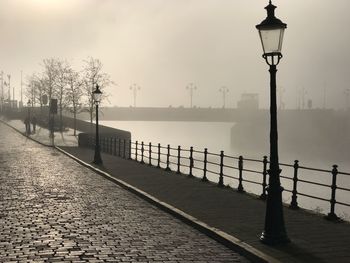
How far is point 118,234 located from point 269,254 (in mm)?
2745

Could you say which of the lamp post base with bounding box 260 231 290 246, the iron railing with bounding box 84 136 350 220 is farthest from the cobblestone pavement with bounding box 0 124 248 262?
the iron railing with bounding box 84 136 350 220

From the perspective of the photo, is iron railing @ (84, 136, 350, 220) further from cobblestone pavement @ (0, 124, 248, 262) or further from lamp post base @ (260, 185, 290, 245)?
cobblestone pavement @ (0, 124, 248, 262)

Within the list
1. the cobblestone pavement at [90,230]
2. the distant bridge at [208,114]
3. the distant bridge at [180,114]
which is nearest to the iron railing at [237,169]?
the cobblestone pavement at [90,230]

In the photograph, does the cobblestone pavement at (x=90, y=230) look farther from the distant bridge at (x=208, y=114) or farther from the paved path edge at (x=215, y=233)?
the distant bridge at (x=208, y=114)

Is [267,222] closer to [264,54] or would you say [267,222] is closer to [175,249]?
[175,249]

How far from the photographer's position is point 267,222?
8.19 meters

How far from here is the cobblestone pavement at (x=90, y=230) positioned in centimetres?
719

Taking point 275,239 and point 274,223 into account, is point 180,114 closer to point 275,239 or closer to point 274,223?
point 274,223

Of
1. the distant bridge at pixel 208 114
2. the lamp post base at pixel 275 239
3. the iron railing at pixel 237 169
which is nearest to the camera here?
the lamp post base at pixel 275 239

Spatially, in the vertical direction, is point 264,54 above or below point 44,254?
above

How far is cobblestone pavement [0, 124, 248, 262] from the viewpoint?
283 inches

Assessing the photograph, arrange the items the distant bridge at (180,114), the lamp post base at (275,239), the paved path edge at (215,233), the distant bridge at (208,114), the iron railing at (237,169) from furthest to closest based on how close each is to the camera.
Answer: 1. the distant bridge at (180,114)
2. the distant bridge at (208,114)
3. the iron railing at (237,169)
4. the lamp post base at (275,239)
5. the paved path edge at (215,233)

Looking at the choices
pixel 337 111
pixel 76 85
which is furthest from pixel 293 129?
pixel 76 85

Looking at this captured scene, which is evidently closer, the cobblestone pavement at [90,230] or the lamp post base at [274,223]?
the cobblestone pavement at [90,230]
